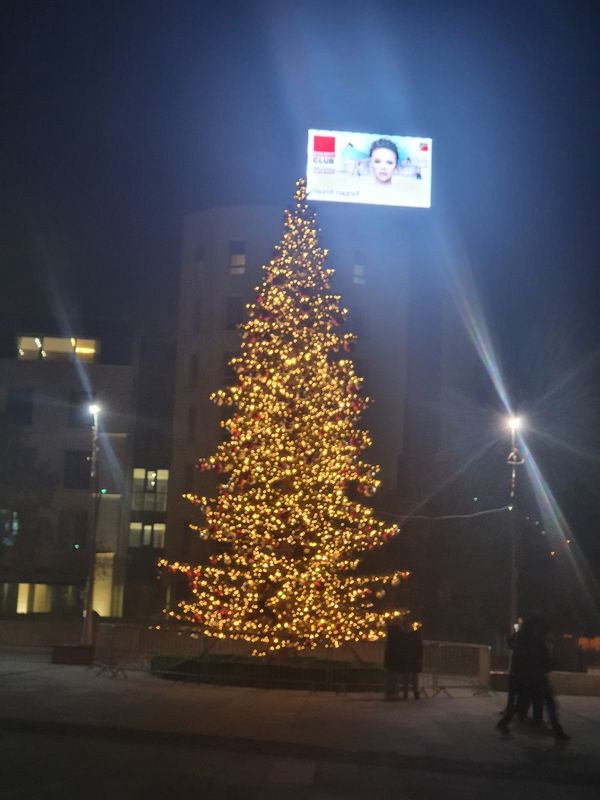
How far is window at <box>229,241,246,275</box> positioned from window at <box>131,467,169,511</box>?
12.6 m

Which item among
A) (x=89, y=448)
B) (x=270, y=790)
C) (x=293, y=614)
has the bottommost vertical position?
(x=270, y=790)

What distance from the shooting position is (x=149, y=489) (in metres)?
59.6

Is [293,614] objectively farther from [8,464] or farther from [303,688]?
[8,464]

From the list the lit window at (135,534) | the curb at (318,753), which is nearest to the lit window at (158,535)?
the lit window at (135,534)

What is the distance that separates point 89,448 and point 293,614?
3185 cm

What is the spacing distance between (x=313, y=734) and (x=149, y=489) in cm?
4485

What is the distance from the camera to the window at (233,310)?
51.9 meters

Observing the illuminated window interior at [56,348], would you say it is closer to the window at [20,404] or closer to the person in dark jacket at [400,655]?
the window at [20,404]

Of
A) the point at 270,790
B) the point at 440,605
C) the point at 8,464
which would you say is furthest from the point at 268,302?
the point at 8,464

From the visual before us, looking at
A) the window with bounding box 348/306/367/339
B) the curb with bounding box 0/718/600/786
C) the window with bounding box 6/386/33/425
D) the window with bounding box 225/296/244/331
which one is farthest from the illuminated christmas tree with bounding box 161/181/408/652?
the window with bounding box 6/386/33/425

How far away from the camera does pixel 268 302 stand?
2631 cm

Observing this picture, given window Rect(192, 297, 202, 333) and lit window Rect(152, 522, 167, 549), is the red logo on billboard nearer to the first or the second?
window Rect(192, 297, 202, 333)

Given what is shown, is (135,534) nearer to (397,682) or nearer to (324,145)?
(324,145)

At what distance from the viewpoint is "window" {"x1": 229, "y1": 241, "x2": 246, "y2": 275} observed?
173 feet
